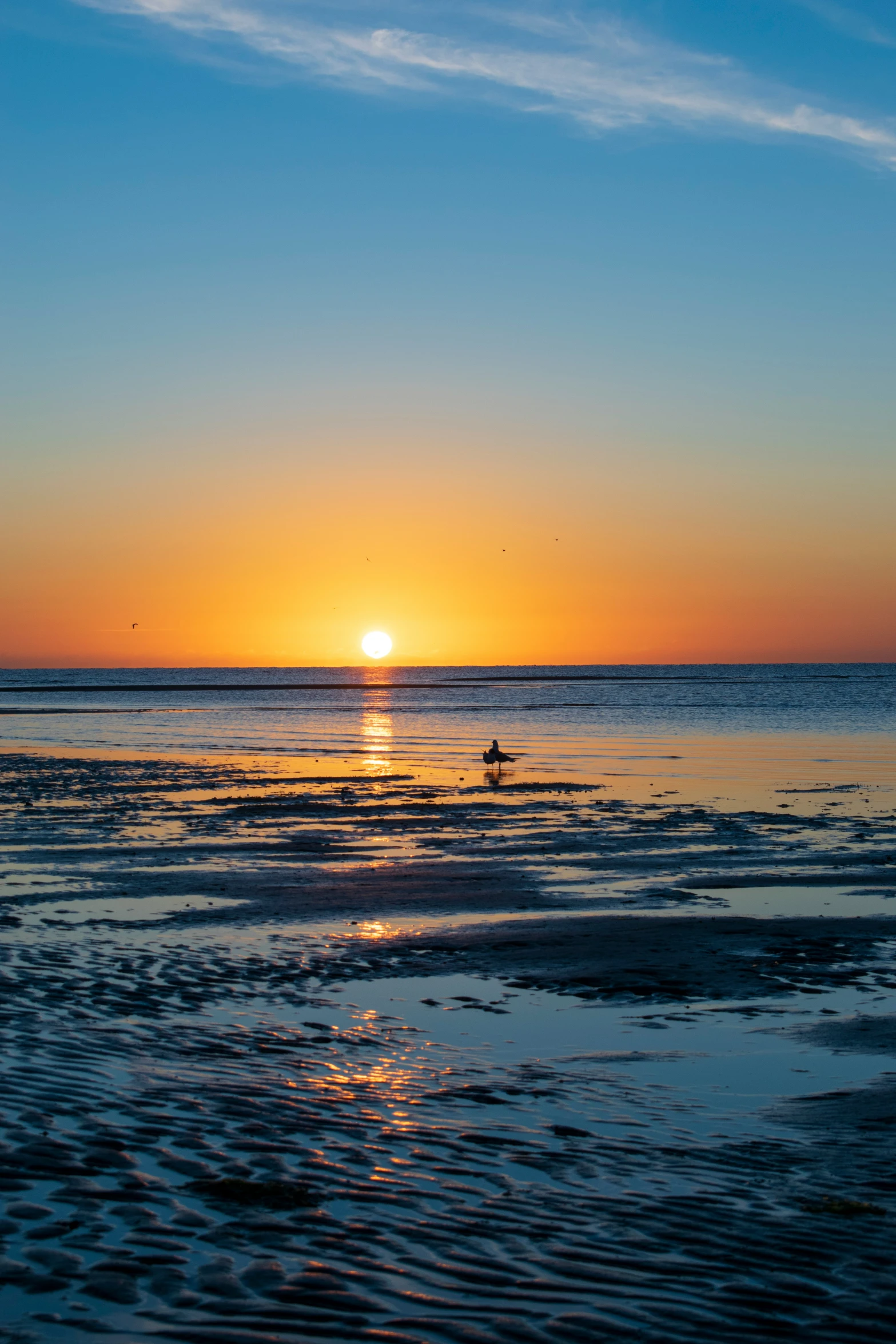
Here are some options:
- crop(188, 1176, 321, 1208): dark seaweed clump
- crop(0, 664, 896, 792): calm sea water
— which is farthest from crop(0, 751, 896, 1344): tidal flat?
crop(0, 664, 896, 792): calm sea water

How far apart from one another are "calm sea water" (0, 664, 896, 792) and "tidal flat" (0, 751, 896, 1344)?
58.0 feet

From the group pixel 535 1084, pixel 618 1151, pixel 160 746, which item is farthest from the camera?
pixel 160 746

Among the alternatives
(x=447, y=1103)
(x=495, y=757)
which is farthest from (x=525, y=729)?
(x=447, y=1103)

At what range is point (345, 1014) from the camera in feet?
35.4

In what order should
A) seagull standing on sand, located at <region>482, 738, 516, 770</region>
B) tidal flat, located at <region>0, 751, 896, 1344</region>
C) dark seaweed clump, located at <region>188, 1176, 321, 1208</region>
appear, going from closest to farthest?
tidal flat, located at <region>0, 751, 896, 1344</region>
dark seaweed clump, located at <region>188, 1176, 321, 1208</region>
seagull standing on sand, located at <region>482, 738, 516, 770</region>

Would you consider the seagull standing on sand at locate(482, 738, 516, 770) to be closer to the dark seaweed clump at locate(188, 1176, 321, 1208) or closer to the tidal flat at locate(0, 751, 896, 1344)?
the tidal flat at locate(0, 751, 896, 1344)

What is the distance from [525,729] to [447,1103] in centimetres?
5501

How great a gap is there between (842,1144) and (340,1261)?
11.9 feet

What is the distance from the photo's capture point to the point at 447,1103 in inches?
328

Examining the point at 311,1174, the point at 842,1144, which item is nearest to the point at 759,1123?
the point at 842,1144

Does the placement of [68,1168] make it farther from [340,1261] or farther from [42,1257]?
[340,1261]

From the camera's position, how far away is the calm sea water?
130 ft

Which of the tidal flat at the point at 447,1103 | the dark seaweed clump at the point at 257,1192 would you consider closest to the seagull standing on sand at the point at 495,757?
the tidal flat at the point at 447,1103

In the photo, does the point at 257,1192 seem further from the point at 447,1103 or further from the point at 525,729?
the point at 525,729
